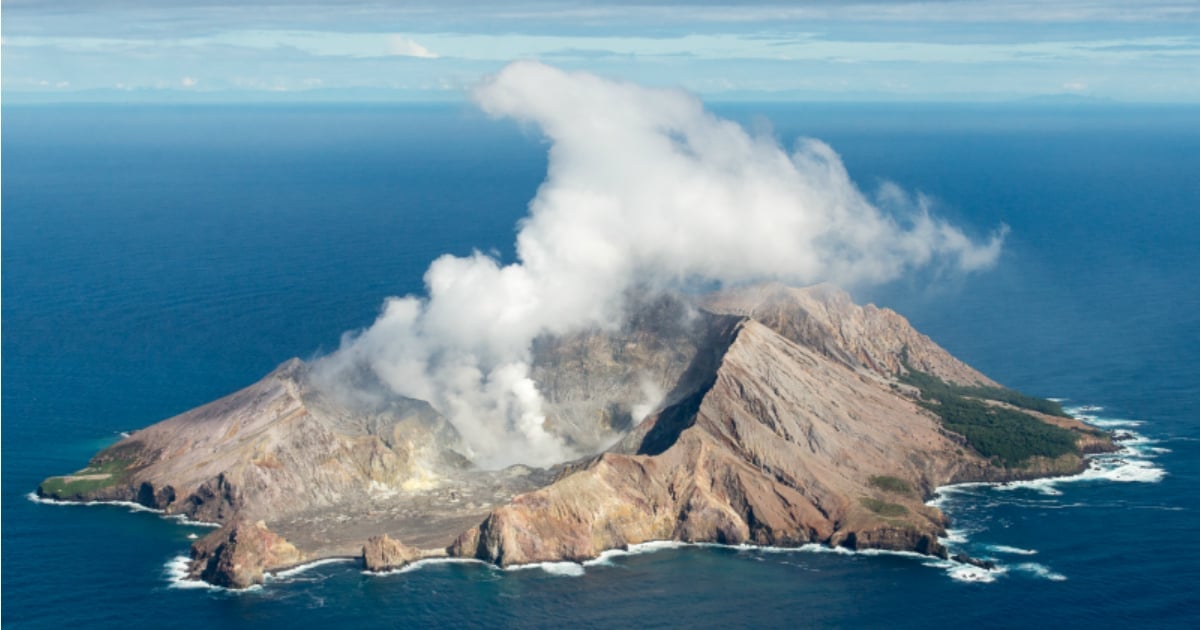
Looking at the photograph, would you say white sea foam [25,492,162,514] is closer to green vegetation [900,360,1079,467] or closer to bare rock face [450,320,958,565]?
bare rock face [450,320,958,565]

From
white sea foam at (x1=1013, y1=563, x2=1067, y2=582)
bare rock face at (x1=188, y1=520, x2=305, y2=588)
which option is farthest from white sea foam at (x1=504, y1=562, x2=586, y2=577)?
white sea foam at (x1=1013, y1=563, x2=1067, y2=582)

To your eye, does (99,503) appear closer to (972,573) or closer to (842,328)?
(972,573)

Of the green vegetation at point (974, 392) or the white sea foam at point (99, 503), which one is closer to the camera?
the white sea foam at point (99, 503)

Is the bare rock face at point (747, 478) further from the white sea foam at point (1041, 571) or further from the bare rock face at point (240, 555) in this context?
the bare rock face at point (240, 555)

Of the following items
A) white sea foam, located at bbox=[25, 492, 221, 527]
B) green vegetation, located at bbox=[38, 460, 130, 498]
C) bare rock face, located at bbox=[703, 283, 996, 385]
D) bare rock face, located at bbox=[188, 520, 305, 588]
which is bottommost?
bare rock face, located at bbox=[188, 520, 305, 588]

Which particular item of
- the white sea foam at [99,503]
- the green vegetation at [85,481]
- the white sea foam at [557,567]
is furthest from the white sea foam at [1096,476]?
the green vegetation at [85,481]

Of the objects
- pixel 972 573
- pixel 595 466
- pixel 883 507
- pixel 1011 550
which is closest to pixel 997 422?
pixel 883 507

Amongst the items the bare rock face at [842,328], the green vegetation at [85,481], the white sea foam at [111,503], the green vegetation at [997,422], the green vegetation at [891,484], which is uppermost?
the bare rock face at [842,328]
